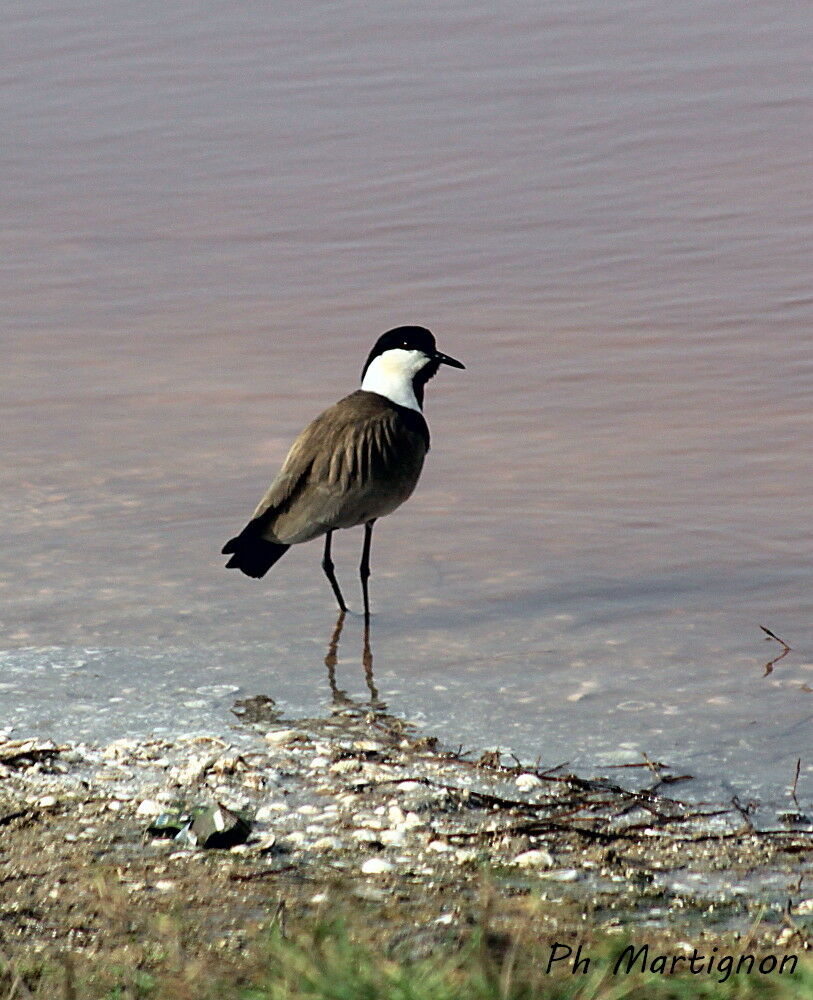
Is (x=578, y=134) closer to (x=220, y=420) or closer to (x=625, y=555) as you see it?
(x=220, y=420)

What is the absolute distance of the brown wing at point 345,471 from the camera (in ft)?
21.0

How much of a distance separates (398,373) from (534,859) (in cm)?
336

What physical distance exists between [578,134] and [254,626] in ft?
29.9

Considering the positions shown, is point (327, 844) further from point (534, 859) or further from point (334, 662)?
point (334, 662)

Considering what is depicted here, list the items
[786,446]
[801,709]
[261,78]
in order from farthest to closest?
[261,78]
[786,446]
[801,709]

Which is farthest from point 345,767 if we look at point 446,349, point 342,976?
point 446,349

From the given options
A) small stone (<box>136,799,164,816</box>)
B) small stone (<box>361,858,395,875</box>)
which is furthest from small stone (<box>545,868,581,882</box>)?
small stone (<box>136,799,164,816</box>)

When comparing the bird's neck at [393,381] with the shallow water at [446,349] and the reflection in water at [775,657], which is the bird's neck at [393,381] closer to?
the shallow water at [446,349]

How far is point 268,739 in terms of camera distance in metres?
4.96

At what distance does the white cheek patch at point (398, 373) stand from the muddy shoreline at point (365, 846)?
7.82 ft

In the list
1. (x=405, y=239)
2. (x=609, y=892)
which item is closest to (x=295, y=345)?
(x=405, y=239)

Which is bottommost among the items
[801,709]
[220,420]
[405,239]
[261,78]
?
[801,709]

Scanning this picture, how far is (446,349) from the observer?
9914 millimetres

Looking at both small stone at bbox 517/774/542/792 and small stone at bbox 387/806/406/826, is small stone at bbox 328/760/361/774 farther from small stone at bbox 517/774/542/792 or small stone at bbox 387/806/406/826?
small stone at bbox 517/774/542/792
